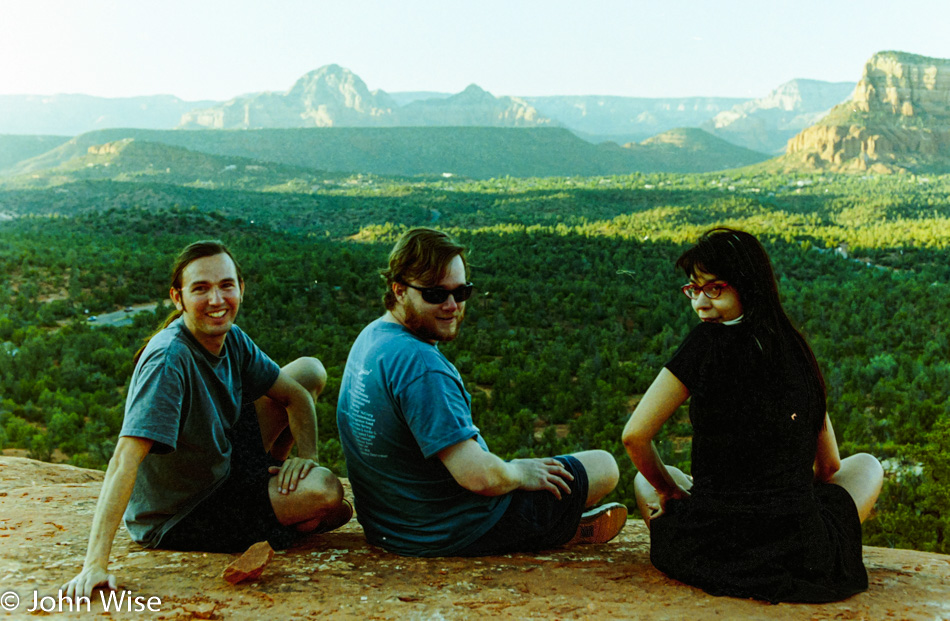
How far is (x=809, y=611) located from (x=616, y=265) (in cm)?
2522

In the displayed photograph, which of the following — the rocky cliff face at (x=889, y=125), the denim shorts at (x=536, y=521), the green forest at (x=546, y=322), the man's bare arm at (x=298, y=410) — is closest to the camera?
the denim shorts at (x=536, y=521)

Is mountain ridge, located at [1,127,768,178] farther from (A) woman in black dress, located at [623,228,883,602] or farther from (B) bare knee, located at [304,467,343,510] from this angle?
(A) woman in black dress, located at [623,228,883,602]

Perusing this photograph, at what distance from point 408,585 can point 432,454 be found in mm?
591

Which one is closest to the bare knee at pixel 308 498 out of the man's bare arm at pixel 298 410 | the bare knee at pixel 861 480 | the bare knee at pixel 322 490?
the bare knee at pixel 322 490

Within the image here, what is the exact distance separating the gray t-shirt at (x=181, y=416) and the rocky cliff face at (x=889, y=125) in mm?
95722

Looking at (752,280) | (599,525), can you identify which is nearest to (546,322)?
(599,525)

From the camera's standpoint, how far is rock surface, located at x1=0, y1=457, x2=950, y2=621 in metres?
2.82

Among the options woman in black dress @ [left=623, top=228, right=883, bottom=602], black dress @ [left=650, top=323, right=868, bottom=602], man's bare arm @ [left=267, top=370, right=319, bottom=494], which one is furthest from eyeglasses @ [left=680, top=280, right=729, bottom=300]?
man's bare arm @ [left=267, top=370, right=319, bottom=494]

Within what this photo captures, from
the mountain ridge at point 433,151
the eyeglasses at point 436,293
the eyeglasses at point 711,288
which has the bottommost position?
the eyeglasses at point 436,293

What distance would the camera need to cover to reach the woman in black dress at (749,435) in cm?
296

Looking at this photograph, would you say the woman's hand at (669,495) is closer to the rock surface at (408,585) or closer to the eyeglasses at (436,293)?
the rock surface at (408,585)

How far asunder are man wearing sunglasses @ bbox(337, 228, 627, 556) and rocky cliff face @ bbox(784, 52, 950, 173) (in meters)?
95.2

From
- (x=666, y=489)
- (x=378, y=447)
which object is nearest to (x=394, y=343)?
(x=378, y=447)

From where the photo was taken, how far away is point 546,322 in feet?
60.3
